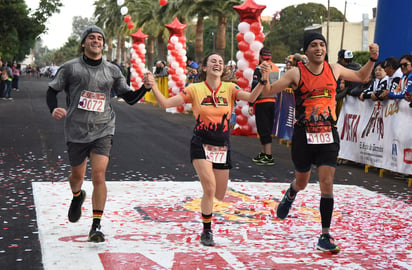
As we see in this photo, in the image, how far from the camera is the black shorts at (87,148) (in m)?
6.17

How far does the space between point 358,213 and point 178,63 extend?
1911 centimetres

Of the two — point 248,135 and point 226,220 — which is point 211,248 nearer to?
point 226,220

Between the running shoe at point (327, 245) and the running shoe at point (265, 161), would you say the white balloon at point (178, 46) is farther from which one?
the running shoe at point (327, 245)

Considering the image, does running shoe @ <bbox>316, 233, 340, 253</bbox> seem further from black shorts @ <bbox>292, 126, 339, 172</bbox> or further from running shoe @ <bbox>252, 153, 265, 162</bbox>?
running shoe @ <bbox>252, 153, 265, 162</bbox>

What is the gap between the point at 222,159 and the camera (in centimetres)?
628

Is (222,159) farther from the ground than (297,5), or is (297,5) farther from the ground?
(297,5)

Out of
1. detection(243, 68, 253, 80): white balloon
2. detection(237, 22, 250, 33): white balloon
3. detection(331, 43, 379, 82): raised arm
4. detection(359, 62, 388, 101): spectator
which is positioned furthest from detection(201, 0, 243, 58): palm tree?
detection(331, 43, 379, 82): raised arm

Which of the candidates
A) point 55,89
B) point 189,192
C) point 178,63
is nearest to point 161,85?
point 178,63

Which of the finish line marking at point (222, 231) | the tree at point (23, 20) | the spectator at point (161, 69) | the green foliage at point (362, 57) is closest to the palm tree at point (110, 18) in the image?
the tree at point (23, 20)

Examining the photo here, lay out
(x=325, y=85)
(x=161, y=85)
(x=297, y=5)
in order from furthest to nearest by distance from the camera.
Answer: (x=297, y=5)
(x=161, y=85)
(x=325, y=85)

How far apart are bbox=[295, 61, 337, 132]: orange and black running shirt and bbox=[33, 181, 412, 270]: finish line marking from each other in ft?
3.80

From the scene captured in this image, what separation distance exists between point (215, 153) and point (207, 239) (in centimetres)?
82

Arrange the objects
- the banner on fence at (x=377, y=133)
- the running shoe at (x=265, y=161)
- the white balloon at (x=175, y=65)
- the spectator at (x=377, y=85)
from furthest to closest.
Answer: the white balloon at (x=175, y=65) → the running shoe at (x=265, y=161) → the spectator at (x=377, y=85) → the banner on fence at (x=377, y=133)

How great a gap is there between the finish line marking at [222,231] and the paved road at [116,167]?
231mm
